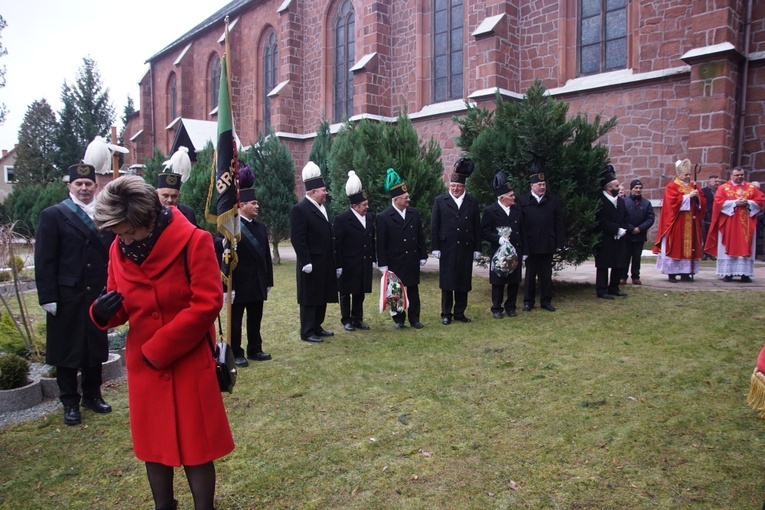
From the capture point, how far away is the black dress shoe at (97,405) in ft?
15.5

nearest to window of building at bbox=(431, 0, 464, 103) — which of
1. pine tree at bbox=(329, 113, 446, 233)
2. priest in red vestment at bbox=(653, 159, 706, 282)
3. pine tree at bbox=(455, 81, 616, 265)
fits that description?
pine tree at bbox=(329, 113, 446, 233)

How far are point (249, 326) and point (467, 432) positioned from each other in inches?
118

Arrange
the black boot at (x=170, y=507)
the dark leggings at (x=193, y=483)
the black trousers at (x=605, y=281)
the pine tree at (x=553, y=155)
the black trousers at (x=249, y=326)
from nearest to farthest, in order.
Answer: the dark leggings at (x=193, y=483) < the black boot at (x=170, y=507) < the black trousers at (x=249, y=326) < the pine tree at (x=553, y=155) < the black trousers at (x=605, y=281)

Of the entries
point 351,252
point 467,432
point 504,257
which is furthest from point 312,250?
point 467,432

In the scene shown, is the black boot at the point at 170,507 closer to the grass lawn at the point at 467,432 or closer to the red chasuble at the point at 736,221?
the grass lawn at the point at 467,432

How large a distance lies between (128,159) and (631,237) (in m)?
39.1

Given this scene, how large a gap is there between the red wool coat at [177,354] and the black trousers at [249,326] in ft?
10.7

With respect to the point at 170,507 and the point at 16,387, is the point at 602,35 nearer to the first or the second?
the point at 16,387

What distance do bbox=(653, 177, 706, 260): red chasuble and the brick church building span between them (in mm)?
3211

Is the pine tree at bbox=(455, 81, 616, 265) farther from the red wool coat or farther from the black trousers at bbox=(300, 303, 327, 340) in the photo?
the red wool coat

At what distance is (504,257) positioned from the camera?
25.5ft

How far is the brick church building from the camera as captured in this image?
12.6 m

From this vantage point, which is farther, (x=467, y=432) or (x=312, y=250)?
(x=312, y=250)

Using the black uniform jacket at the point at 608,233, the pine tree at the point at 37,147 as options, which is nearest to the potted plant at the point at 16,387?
the black uniform jacket at the point at 608,233
